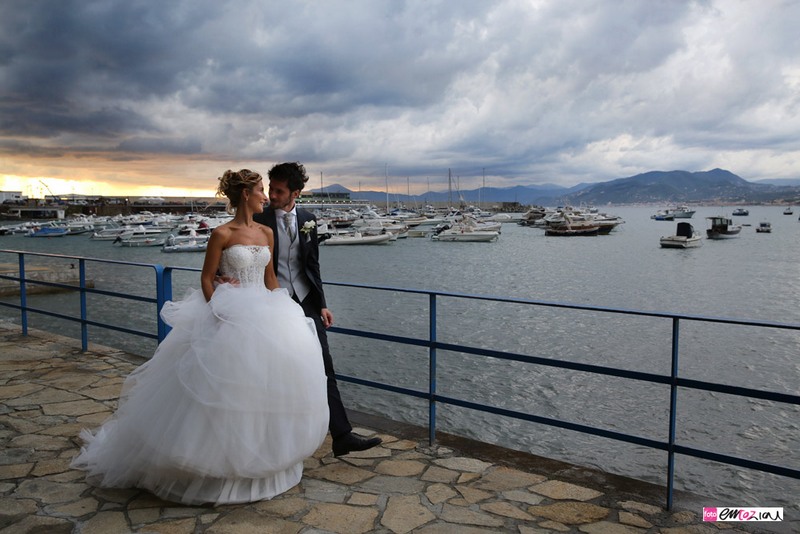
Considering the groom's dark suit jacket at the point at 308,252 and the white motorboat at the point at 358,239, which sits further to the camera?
the white motorboat at the point at 358,239

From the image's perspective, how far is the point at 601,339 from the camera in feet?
65.5

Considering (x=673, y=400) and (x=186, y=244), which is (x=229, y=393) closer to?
(x=673, y=400)

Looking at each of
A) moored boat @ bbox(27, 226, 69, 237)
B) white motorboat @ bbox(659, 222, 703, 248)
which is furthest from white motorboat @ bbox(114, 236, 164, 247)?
white motorboat @ bbox(659, 222, 703, 248)

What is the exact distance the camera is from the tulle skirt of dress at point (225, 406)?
353 cm

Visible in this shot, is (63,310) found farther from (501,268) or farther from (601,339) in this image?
(501,268)

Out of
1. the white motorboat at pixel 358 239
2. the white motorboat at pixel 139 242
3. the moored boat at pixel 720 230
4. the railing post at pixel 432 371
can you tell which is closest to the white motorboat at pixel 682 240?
the moored boat at pixel 720 230

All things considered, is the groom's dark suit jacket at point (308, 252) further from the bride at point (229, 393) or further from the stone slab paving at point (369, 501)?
the stone slab paving at point (369, 501)

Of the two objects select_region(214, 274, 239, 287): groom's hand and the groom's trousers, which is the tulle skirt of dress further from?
the groom's trousers

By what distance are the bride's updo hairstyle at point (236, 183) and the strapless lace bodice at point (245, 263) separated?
279mm

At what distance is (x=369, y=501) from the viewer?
3.89 m

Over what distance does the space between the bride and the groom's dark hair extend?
19 cm

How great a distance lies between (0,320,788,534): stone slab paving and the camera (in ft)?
11.6

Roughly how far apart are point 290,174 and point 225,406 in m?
1.57

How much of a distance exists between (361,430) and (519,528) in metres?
2.03
